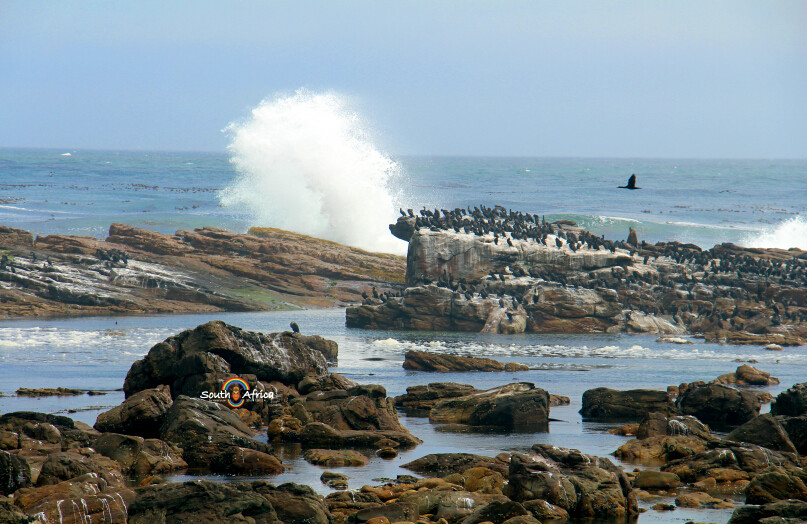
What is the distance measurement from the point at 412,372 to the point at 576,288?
17.4m

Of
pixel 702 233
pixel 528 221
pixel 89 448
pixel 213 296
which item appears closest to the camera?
pixel 89 448

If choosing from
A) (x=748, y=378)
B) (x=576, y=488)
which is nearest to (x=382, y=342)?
(x=748, y=378)

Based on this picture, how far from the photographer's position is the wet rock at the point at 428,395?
25.0 metres

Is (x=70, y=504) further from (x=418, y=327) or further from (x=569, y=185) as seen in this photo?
(x=569, y=185)

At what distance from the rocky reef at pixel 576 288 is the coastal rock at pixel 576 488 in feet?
97.9

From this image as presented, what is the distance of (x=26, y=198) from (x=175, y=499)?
117323mm

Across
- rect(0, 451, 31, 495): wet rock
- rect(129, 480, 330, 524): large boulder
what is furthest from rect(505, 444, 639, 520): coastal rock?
rect(0, 451, 31, 495): wet rock

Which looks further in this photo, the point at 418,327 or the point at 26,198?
the point at 26,198

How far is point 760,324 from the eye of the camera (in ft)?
148

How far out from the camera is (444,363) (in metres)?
33.2

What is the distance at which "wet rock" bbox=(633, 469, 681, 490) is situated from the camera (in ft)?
52.7

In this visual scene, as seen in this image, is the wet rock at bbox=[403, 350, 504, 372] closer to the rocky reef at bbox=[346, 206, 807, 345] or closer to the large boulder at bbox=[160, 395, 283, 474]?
the rocky reef at bbox=[346, 206, 807, 345]

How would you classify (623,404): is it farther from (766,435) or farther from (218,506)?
(218,506)

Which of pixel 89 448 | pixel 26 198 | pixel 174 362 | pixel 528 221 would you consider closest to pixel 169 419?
pixel 89 448
